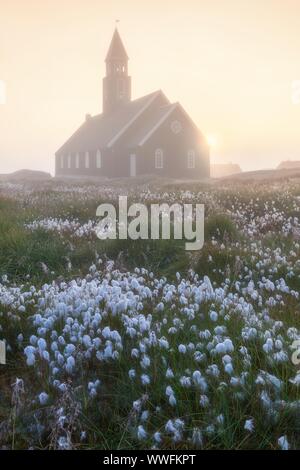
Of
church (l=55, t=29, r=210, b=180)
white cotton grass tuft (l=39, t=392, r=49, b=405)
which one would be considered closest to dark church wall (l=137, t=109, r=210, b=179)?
church (l=55, t=29, r=210, b=180)

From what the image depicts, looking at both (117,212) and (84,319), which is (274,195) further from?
(84,319)

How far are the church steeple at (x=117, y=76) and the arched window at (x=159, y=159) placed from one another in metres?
14.8

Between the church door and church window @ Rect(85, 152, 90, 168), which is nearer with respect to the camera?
the church door

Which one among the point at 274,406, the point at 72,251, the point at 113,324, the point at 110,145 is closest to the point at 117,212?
the point at 72,251

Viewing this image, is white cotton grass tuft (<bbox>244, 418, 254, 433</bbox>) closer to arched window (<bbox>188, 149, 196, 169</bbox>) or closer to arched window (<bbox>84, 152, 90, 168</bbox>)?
arched window (<bbox>188, 149, 196, 169</bbox>)

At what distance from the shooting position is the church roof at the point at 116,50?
209 ft

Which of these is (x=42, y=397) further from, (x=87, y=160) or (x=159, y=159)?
(x=87, y=160)

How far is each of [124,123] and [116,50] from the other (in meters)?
13.3

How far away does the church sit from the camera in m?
53.3

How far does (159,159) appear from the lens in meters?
53.9

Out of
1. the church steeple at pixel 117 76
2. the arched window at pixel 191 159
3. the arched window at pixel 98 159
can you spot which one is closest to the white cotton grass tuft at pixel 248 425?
the arched window at pixel 191 159

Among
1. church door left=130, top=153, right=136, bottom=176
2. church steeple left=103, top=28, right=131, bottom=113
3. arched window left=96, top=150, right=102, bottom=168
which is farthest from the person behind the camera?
church steeple left=103, top=28, right=131, bottom=113

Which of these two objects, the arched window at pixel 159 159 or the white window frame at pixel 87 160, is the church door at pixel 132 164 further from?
the white window frame at pixel 87 160
